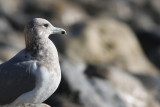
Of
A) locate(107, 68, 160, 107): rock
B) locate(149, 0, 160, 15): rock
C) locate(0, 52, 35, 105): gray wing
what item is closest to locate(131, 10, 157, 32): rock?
locate(149, 0, 160, 15): rock

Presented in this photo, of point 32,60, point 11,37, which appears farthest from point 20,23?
point 32,60

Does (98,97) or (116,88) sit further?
(116,88)

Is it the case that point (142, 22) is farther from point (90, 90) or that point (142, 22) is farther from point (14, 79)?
point (14, 79)

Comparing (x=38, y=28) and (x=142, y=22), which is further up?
(x=142, y=22)

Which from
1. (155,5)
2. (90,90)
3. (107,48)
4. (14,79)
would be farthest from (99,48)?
(155,5)

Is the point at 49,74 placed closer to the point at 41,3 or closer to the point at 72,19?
the point at 72,19

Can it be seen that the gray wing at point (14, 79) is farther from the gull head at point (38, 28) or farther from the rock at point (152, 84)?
the rock at point (152, 84)

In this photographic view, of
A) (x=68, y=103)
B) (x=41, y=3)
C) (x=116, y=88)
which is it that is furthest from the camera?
(x=41, y=3)
